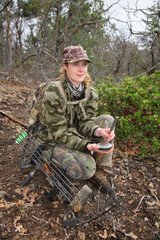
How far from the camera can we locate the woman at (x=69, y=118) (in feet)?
7.92

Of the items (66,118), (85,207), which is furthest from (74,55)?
(85,207)

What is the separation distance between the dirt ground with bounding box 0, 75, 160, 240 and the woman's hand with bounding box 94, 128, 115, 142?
715 mm

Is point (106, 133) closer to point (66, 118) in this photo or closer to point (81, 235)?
point (66, 118)

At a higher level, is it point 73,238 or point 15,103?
point 15,103

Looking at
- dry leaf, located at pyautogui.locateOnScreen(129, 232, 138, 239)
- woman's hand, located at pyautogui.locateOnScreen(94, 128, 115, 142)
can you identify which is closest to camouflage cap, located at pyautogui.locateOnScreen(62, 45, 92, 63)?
woman's hand, located at pyautogui.locateOnScreen(94, 128, 115, 142)

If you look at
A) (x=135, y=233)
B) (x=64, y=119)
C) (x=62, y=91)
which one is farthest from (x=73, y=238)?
(x=62, y=91)

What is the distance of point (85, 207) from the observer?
2.48 metres

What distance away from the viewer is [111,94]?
159 inches

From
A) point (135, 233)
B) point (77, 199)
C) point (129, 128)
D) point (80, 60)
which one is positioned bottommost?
point (135, 233)

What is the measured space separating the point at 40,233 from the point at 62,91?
63.8 inches

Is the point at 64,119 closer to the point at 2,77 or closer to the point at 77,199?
the point at 77,199

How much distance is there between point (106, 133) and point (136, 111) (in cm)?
182

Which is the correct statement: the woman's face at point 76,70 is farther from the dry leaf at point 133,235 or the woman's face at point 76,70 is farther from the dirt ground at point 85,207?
the dry leaf at point 133,235

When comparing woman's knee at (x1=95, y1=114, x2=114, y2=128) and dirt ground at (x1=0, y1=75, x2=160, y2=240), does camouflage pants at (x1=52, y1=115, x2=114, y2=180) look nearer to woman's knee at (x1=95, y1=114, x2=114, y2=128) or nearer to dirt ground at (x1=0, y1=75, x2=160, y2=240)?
dirt ground at (x1=0, y1=75, x2=160, y2=240)
